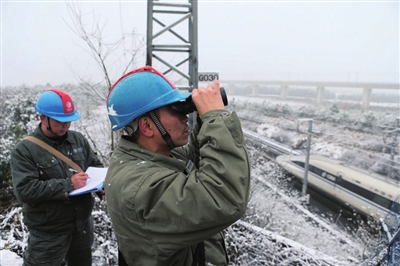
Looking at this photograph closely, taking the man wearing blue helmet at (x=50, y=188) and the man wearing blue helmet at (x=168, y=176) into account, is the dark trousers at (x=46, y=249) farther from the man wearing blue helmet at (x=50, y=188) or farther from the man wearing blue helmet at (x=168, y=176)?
the man wearing blue helmet at (x=168, y=176)

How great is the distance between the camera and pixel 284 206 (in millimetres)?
12430

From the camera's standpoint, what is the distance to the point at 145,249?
3.25ft

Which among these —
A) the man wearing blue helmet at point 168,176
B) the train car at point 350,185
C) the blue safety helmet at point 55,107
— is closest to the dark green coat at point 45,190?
the blue safety helmet at point 55,107

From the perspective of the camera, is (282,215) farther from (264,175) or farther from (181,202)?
(181,202)

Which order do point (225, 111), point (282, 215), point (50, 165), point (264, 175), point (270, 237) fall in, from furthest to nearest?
1. point (264, 175)
2. point (282, 215)
3. point (270, 237)
4. point (50, 165)
5. point (225, 111)

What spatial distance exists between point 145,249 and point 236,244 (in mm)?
3186

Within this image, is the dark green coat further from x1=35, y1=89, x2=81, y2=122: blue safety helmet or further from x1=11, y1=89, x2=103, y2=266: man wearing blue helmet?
x1=35, y1=89, x2=81, y2=122: blue safety helmet

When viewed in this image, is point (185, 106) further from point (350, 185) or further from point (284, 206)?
point (350, 185)

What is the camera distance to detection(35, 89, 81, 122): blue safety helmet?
2.26 m

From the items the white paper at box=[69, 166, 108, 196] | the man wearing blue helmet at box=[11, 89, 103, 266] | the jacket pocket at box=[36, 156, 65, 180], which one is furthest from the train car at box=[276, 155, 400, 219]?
the jacket pocket at box=[36, 156, 65, 180]

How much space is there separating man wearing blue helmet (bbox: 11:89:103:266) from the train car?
10.6m

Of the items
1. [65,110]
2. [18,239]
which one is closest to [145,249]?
[65,110]

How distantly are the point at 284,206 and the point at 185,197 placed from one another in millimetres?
12599

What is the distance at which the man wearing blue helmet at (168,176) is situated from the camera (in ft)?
2.87
